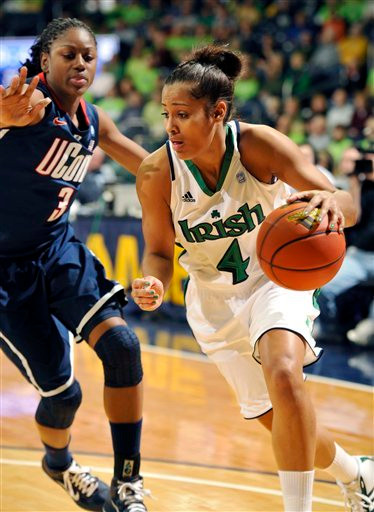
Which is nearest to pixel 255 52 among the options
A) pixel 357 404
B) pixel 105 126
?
pixel 357 404

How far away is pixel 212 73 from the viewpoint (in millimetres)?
3574

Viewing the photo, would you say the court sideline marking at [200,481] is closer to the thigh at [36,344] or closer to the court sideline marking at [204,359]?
the thigh at [36,344]

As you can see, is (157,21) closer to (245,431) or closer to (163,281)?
(245,431)

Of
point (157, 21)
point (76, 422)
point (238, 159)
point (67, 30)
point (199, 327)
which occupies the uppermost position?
point (157, 21)

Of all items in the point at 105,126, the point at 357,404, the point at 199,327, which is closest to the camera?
the point at 199,327

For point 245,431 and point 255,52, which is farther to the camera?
point 255,52

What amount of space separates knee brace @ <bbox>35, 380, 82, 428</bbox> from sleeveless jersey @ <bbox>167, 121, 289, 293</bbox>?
0.90m

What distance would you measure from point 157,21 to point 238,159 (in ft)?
42.0

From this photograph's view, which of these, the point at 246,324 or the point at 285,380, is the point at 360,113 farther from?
the point at 285,380

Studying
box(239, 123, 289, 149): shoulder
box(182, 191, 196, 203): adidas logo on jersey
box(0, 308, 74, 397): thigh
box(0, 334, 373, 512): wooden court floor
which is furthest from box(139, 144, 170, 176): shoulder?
box(0, 334, 373, 512): wooden court floor

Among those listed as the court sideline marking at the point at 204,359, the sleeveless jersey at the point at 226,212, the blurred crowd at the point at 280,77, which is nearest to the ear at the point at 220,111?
the sleeveless jersey at the point at 226,212

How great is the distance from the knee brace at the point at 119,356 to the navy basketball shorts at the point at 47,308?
4.4 inches

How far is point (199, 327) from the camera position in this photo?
12.7 ft

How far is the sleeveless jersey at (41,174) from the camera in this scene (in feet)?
12.8
